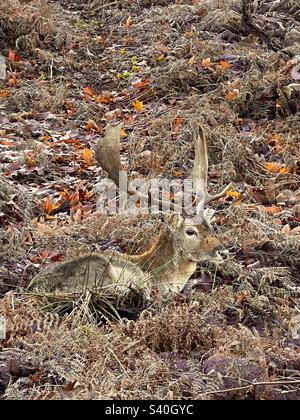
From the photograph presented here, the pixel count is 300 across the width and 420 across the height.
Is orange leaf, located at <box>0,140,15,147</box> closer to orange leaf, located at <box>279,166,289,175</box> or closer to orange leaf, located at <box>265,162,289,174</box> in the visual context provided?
orange leaf, located at <box>265,162,289,174</box>

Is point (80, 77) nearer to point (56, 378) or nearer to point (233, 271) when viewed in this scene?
point (233, 271)

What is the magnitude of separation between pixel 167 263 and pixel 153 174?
307 cm

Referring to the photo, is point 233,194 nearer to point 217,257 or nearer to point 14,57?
point 217,257

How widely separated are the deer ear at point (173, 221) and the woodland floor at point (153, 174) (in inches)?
20.4

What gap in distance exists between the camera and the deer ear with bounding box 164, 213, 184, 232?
23.1 ft

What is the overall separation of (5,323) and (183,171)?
4347mm

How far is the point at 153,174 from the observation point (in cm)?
998

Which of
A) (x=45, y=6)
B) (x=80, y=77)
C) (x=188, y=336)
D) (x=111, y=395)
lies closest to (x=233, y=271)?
(x=188, y=336)

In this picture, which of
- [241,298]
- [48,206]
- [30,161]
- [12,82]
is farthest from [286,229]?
[12,82]

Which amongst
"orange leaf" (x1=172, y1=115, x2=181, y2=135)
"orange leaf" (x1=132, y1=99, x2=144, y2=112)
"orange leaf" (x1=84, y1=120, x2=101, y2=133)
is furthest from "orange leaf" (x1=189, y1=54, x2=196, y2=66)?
"orange leaf" (x1=84, y1=120, x2=101, y2=133)

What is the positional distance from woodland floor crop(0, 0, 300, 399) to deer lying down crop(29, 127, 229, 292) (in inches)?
8.5

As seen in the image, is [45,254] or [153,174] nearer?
[45,254]

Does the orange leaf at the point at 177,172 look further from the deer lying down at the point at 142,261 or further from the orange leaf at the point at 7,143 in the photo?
the deer lying down at the point at 142,261

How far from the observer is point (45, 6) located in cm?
1526
